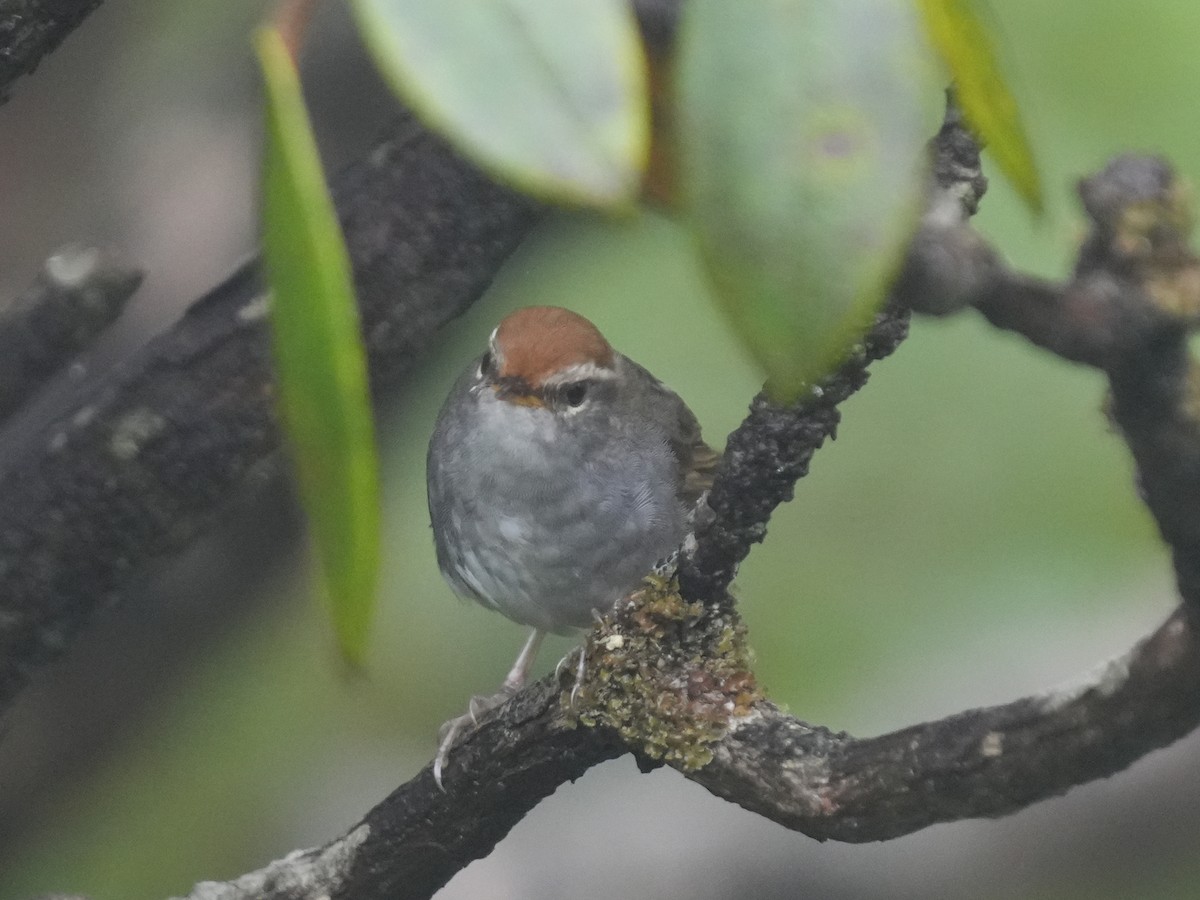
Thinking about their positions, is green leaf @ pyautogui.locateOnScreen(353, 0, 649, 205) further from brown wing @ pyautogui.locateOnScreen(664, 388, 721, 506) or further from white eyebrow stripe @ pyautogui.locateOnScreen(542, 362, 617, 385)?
brown wing @ pyautogui.locateOnScreen(664, 388, 721, 506)

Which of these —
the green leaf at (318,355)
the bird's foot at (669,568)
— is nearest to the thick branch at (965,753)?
the bird's foot at (669,568)

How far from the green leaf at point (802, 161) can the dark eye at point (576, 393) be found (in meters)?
1.44

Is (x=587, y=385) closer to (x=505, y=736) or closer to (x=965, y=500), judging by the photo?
(x=505, y=736)

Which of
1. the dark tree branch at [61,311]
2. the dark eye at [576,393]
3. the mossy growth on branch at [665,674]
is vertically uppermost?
the dark tree branch at [61,311]

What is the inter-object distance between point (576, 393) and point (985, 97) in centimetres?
144

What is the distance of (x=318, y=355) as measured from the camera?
1.50 feet

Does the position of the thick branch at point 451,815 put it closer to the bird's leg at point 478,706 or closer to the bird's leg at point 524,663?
the bird's leg at point 478,706

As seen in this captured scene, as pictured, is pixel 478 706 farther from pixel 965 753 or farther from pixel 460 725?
pixel 965 753

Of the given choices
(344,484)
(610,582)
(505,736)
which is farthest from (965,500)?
(344,484)

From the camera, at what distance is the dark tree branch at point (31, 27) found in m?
1.35

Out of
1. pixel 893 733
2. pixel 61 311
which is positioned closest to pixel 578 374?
pixel 61 311

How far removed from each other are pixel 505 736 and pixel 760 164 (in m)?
1.11

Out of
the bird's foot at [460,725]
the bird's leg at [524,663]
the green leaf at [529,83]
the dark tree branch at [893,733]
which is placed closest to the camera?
the green leaf at [529,83]

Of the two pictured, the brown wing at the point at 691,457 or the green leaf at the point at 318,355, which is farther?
the brown wing at the point at 691,457
